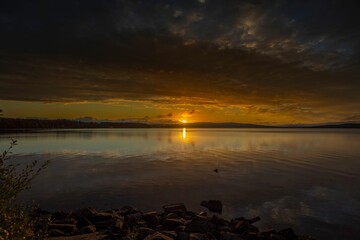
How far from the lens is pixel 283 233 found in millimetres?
16656

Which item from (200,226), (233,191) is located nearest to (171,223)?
(200,226)

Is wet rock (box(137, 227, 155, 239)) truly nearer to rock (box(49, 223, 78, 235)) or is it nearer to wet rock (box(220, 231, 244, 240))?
rock (box(49, 223, 78, 235))

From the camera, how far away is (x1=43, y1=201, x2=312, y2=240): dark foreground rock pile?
14797 mm

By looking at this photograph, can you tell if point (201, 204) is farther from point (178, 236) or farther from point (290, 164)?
point (290, 164)

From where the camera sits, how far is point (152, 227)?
17156mm

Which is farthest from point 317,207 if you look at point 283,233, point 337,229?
point 283,233

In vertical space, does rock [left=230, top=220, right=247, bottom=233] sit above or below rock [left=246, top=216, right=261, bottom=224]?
above

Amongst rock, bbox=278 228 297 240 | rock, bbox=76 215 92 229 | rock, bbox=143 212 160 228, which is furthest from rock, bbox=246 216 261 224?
rock, bbox=76 215 92 229

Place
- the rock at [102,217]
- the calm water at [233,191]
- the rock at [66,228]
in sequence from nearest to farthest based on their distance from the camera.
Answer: the rock at [66,228], the rock at [102,217], the calm water at [233,191]

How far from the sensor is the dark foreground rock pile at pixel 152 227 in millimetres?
14797

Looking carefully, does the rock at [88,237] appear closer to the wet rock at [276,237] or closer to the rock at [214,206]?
the wet rock at [276,237]

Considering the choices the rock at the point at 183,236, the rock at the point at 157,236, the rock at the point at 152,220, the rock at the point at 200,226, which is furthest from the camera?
the rock at the point at 152,220

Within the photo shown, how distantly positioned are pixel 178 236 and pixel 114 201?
1117 centimetres

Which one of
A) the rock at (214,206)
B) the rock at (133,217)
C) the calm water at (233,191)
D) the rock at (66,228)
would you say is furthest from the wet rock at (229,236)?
the rock at (66,228)
